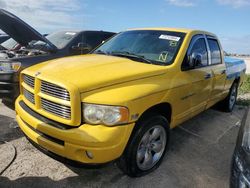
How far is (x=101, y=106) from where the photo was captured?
2.94 meters

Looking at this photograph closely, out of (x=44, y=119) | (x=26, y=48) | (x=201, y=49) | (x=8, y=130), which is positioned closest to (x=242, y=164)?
(x=44, y=119)

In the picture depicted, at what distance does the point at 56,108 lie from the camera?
312 cm

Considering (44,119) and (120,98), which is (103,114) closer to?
(120,98)

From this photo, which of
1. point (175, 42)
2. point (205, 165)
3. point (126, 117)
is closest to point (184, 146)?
point (205, 165)

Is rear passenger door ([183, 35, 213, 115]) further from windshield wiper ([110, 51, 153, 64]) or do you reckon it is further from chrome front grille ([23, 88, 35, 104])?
chrome front grille ([23, 88, 35, 104])

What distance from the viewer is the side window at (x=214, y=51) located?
526cm

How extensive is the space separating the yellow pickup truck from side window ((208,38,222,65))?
0.48 meters

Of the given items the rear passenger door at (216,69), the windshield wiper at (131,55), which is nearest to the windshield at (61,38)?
Result: the windshield wiper at (131,55)

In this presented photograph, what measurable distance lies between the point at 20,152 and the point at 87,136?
168cm

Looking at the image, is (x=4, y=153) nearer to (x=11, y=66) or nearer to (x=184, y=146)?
(x=11, y=66)

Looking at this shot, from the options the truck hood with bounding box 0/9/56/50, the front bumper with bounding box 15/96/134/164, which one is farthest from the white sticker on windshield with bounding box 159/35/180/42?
the truck hood with bounding box 0/9/56/50

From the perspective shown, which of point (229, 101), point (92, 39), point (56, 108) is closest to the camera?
point (56, 108)

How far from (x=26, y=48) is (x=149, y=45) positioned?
3049 mm

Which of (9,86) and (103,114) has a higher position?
(103,114)
